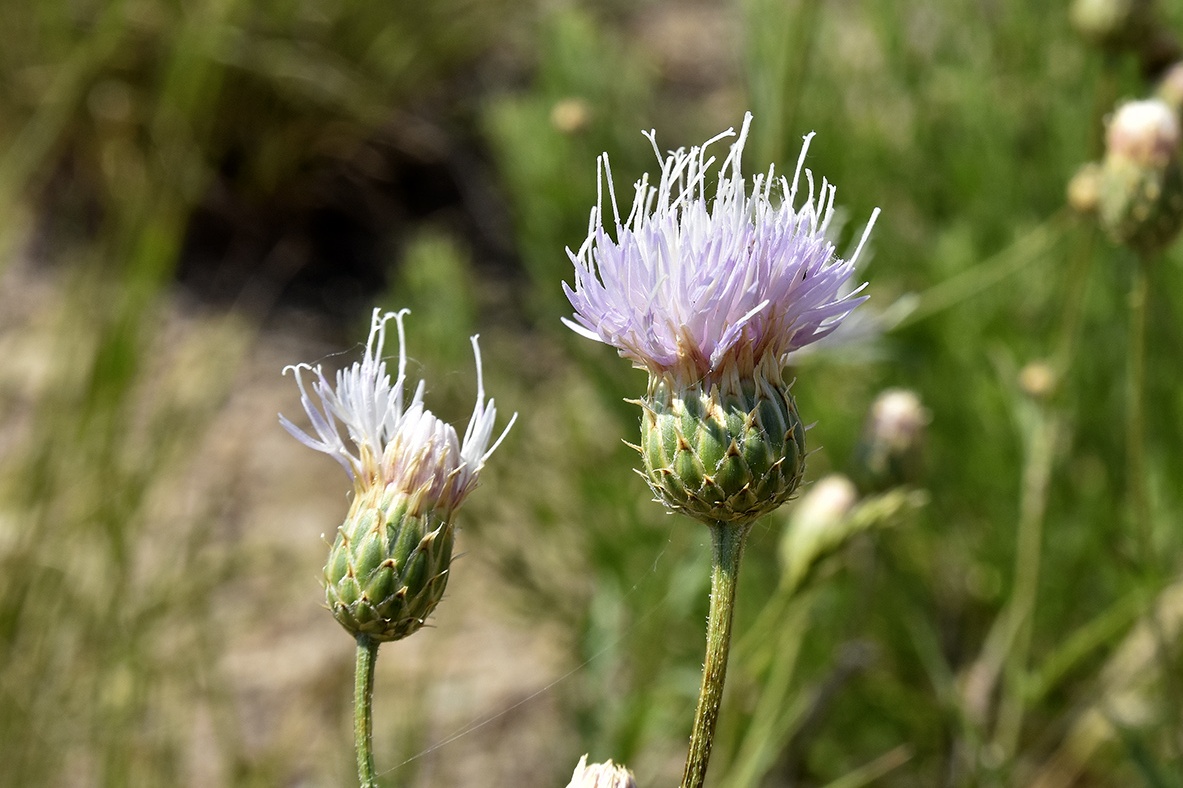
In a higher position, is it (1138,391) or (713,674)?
(1138,391)

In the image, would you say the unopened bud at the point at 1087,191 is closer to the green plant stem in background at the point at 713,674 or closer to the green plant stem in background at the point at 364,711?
the green plant stem in background at the point at 713,674

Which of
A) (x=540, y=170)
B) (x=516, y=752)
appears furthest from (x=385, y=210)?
(x=516, y=752)

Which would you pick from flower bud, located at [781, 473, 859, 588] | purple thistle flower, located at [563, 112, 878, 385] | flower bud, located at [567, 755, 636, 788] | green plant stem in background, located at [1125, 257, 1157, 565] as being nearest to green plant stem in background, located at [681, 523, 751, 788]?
flower bud, located at [567, 755, 636, 788]

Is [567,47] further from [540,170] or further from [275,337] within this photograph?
[275,337]

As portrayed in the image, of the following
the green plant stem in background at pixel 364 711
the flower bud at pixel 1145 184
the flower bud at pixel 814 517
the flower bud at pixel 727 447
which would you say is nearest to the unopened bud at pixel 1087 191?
the flower bud at pixel 1145 184

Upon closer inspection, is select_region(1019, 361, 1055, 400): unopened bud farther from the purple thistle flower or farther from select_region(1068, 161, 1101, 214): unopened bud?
the purple thistle flower

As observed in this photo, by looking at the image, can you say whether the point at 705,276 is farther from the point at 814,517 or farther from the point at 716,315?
the point at 814,517

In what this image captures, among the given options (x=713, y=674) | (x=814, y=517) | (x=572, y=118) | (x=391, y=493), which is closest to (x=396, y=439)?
(x=391, y=493)
